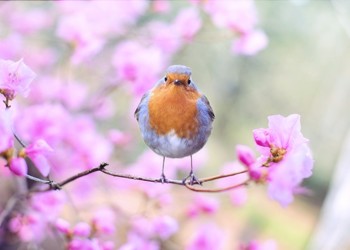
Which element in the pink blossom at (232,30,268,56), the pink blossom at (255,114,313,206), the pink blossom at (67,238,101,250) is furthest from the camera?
the pink blossom at (232,30,268,56)

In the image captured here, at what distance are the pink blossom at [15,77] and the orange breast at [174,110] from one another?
195mm


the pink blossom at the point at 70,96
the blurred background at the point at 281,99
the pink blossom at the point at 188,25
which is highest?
the blurred background at the point at 281,99

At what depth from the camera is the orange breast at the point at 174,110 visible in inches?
24.8

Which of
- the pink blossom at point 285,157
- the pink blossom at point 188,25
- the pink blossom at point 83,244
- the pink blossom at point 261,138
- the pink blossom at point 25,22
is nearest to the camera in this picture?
the pink blossom at point 285,157

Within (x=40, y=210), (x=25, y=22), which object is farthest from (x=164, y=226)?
(x=25, y=22)

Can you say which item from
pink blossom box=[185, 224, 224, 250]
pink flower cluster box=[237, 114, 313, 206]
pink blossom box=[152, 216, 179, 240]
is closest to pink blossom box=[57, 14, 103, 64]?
pink blossom box=[152, 216, 179, 240]

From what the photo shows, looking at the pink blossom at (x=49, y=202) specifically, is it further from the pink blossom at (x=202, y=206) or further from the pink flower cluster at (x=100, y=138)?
the pink blossom at (x=202, y=206)

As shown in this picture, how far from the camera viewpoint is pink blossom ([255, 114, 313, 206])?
579 mm

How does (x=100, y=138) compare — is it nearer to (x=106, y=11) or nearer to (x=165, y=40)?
(x=165, y=40)

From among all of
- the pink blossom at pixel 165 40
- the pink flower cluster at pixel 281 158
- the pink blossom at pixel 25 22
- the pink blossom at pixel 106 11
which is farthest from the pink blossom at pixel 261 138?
the pink blossom at pixel 25 22

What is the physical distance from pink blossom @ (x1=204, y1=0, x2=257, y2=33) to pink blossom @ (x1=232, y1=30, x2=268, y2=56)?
2cm

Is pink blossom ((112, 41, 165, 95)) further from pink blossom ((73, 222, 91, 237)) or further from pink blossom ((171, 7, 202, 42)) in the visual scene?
pink blossom ((73, 222, 91, 237))

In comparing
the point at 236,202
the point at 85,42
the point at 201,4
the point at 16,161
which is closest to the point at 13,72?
the point at 16,161

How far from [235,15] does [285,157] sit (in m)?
1.06
